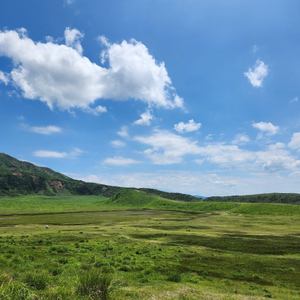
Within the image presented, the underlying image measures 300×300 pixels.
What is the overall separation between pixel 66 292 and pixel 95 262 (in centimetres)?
1453

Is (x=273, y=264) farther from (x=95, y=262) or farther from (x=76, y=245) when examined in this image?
(x=76, y=245)

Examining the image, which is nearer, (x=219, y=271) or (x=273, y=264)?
(x=219, y=271)

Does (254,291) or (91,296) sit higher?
(91,296)

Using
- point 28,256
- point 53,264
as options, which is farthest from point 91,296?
point 28,256

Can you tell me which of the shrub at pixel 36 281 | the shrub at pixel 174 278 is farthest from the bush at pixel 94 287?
the shrub at pixel 174 278

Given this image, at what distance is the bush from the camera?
1318 cm

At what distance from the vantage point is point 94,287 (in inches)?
538

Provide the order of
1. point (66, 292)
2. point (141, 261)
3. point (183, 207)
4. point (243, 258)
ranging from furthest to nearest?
point (183, 207) → point (243, 258) → point (141, 261) → point (66, 292)

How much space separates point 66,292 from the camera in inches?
495

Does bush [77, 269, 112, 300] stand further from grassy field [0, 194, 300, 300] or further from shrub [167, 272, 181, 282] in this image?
shrub [167, 272, 181, 282]

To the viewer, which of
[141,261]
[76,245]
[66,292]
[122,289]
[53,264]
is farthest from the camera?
[76,245]

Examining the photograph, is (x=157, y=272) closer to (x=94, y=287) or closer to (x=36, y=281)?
(x=94, y=287)

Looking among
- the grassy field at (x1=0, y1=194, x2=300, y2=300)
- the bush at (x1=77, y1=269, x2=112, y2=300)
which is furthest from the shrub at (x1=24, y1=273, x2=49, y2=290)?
the bush at (x1=77, y1=269, x2=112, y2=300)

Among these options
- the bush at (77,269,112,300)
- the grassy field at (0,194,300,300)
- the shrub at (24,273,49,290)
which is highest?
the bush at (77,269,112,300)
